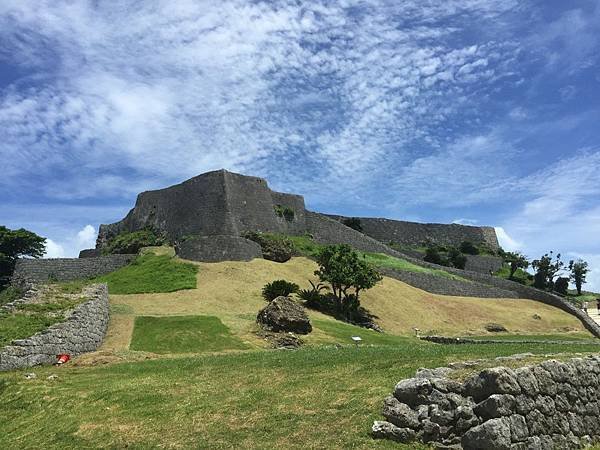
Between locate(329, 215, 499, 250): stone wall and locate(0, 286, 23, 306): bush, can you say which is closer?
locate(0, 286, 23, 306): bush

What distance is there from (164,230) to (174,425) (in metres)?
45.4

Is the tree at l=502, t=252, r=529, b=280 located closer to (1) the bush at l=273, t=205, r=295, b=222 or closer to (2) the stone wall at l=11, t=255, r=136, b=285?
(1) the bush at l=273, t=205, r=295, b=222

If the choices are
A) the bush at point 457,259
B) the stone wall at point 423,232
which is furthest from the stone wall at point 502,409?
the stone wall at point 423,232

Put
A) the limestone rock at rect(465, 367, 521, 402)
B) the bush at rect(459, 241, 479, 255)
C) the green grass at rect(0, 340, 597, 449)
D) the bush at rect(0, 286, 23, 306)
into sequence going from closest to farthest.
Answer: the limestone rock at rect(465, 367, 521, 402) < the green grass at rect(0, 340, 597, 449) < the bush at rect(0, 286, 23, 306) < the bush at rect(459, 241, 479, 255)

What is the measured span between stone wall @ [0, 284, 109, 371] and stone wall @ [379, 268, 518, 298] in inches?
1293

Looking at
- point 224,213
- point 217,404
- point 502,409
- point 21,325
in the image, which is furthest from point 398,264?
point 502,409

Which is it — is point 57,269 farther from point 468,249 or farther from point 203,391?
point 468,249

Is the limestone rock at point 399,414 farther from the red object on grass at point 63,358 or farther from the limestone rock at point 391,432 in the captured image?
the red object on grass at point 63,358

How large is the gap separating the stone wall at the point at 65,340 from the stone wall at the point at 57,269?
16198 mm

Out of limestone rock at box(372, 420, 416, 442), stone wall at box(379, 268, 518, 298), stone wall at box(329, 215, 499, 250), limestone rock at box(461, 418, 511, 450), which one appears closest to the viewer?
limestone rock at box(461, 418, 511, 450)

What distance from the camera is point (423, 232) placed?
8250cm

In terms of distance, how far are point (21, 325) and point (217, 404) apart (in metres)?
12.4

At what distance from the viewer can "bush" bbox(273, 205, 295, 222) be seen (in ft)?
197

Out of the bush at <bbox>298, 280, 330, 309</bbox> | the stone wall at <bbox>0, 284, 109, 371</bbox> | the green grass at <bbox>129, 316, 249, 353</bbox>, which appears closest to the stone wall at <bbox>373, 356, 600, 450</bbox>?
the stone wall at <bbox>0, 284, 109, 371</bbox>
